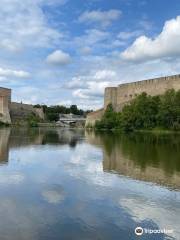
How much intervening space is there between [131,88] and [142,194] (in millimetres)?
47865

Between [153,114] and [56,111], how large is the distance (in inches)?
2783

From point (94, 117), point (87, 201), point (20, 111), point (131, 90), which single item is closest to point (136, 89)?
point (131, 90)

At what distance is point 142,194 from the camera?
24.2ft

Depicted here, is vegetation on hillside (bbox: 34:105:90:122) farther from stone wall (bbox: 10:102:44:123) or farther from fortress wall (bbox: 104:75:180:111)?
fortress wall (bbox: 104:75:180:111)

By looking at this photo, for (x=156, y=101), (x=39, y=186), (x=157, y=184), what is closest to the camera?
(x=39, y=186)

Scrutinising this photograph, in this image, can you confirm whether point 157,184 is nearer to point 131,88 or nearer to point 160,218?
point 160,218

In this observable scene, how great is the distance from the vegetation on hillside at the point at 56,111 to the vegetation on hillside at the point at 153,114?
51.5 meters

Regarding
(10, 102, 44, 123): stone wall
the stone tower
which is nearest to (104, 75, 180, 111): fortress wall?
the stone tower

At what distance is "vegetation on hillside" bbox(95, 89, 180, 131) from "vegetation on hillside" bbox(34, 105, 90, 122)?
169ft

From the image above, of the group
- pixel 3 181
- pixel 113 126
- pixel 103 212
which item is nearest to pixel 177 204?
pixel 103 212

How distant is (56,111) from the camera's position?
109875 mm

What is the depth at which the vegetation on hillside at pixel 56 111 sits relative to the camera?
9669 cm

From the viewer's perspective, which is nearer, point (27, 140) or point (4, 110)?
point (27, 140)

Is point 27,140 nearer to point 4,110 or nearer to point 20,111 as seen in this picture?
point 4,110
